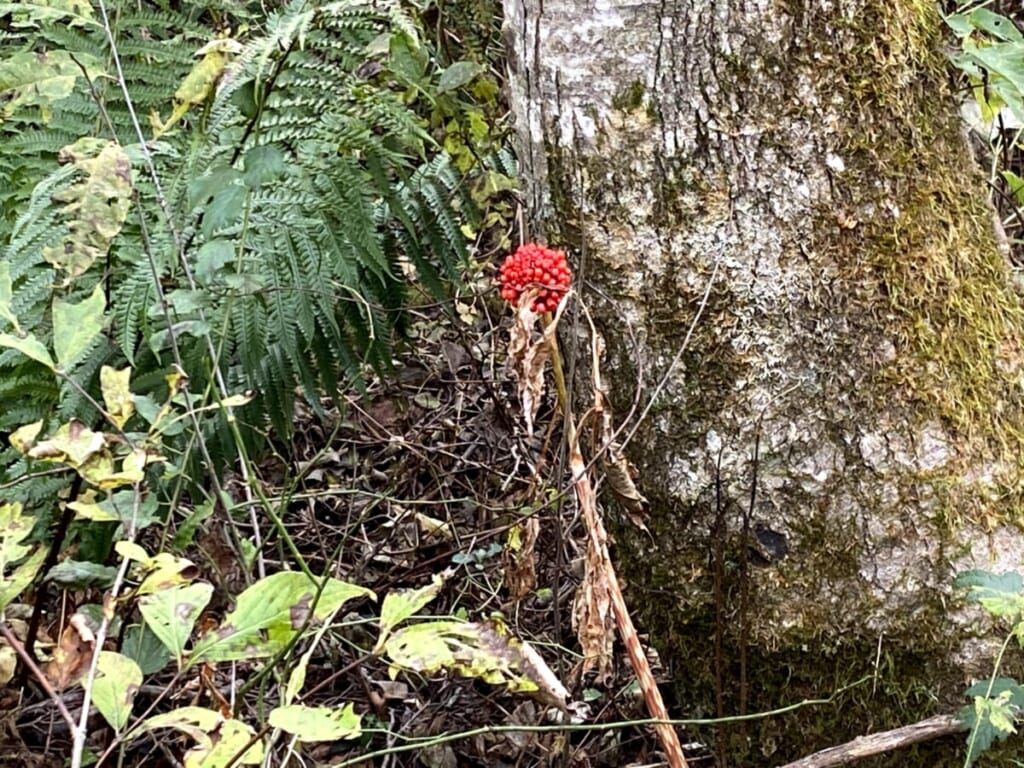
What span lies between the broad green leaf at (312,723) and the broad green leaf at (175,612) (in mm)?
144

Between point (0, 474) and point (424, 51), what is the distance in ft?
4.07

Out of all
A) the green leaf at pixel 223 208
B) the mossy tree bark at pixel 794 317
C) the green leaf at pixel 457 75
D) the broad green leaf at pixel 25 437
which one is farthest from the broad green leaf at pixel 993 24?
the broad green leaf at pixel 25 437

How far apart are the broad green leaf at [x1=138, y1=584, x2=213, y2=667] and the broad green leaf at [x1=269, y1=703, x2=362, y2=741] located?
0.14 metres

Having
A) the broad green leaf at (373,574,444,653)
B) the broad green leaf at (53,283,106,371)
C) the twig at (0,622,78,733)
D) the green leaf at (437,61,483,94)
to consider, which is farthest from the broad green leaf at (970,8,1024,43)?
the twig at (0,622,78,733)

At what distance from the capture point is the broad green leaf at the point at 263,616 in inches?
41.1

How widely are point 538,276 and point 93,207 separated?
0.59 m

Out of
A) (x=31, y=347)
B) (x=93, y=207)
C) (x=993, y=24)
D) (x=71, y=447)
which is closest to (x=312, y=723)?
(x=71, y=447)

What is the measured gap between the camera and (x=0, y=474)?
2.03m

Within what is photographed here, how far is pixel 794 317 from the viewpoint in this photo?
5.00 feet

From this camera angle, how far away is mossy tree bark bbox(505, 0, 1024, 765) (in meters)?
1.49

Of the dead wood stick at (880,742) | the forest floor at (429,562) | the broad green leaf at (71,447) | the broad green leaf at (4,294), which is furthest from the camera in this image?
the forest floor at (429,562)

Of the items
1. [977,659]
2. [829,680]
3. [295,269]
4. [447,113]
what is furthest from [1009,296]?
[295,269]

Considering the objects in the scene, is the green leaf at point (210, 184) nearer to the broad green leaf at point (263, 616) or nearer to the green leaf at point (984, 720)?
the broad green leaf at point (263, 616)

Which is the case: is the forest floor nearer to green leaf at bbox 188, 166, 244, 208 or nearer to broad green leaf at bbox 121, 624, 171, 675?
broad green leaf at bbox 121, 624, 171, 675
